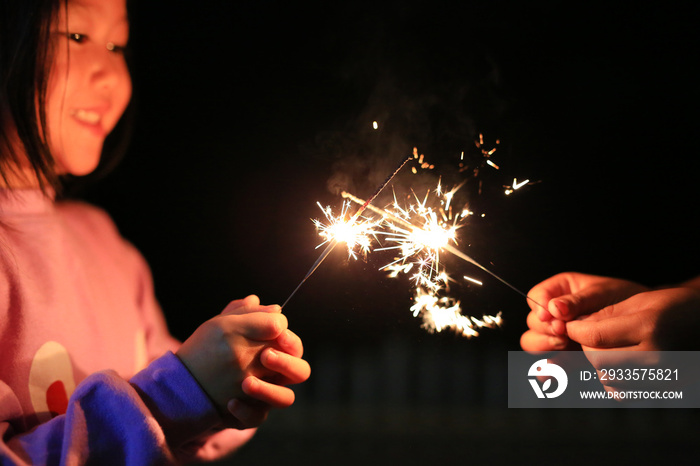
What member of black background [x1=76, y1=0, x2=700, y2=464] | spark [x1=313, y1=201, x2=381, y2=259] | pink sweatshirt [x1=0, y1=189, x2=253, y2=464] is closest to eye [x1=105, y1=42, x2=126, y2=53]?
black background [x1=76, y1=0, x2=700, y2=464]

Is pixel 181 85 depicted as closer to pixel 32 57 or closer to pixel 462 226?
pixel 32 57

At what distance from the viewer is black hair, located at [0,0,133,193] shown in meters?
0.85

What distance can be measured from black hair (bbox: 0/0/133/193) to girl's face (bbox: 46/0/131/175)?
0.03 metres

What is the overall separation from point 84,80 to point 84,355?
23.0 inches

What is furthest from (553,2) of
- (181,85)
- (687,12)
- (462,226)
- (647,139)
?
(181,85)

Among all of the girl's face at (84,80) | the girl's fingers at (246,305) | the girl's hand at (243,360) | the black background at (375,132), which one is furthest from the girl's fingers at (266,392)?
the girl's face at (84,80)

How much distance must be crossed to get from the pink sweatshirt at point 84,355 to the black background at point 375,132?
142 millimetres

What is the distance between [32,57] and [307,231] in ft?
2.22

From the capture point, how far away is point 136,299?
3.77 ft

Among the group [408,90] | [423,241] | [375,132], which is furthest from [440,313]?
[408,90]

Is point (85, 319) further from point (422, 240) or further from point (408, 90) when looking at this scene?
point (408, 90)

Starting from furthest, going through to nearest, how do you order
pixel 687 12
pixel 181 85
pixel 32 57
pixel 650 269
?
pixel 650 269 < pixel 687 12 < pixel 181 85 < pixel 32 57

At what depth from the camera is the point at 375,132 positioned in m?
1.18

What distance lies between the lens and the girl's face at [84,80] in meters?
0.92
